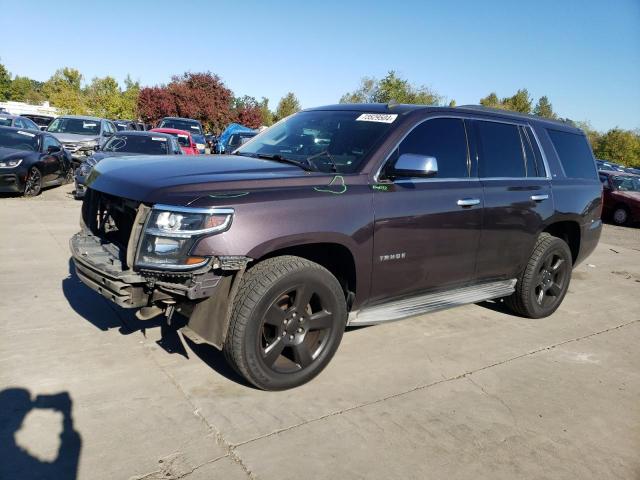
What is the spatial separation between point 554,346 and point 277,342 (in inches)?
109

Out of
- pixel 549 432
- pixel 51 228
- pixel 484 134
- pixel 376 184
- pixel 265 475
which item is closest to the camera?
pixel 265 475

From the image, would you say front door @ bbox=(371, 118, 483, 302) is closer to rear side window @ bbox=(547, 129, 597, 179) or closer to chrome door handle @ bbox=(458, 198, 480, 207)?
chrome door handle @ bbox=(458, 198, 480, 207)

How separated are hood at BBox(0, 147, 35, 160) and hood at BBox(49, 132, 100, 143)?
3.84m

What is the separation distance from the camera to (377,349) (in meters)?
4.13

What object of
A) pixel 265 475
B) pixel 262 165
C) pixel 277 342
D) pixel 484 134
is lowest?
pixel 265 475

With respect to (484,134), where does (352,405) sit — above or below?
below

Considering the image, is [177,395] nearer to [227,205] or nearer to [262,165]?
[227,205]

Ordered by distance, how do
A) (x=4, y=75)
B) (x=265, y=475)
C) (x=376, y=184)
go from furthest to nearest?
(x=4, y=75) → (x=376, y=184) → (x=265, y=475)

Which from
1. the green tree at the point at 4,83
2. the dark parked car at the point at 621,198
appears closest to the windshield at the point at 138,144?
Answer: the dark parked car at the point at 621,198

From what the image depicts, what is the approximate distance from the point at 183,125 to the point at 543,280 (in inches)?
805

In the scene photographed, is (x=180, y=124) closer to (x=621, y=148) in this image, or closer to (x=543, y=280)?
(x=543, y=280)

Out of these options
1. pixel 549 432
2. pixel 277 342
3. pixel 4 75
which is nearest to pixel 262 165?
pixel 277 342

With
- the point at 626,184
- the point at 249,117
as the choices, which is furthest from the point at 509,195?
the point at 249,117

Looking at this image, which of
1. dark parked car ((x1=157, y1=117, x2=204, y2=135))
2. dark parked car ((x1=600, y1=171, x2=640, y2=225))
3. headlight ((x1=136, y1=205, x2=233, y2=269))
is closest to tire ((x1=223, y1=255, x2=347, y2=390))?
headlight ((x1=136, y1=205, x2=233, y2=269))
